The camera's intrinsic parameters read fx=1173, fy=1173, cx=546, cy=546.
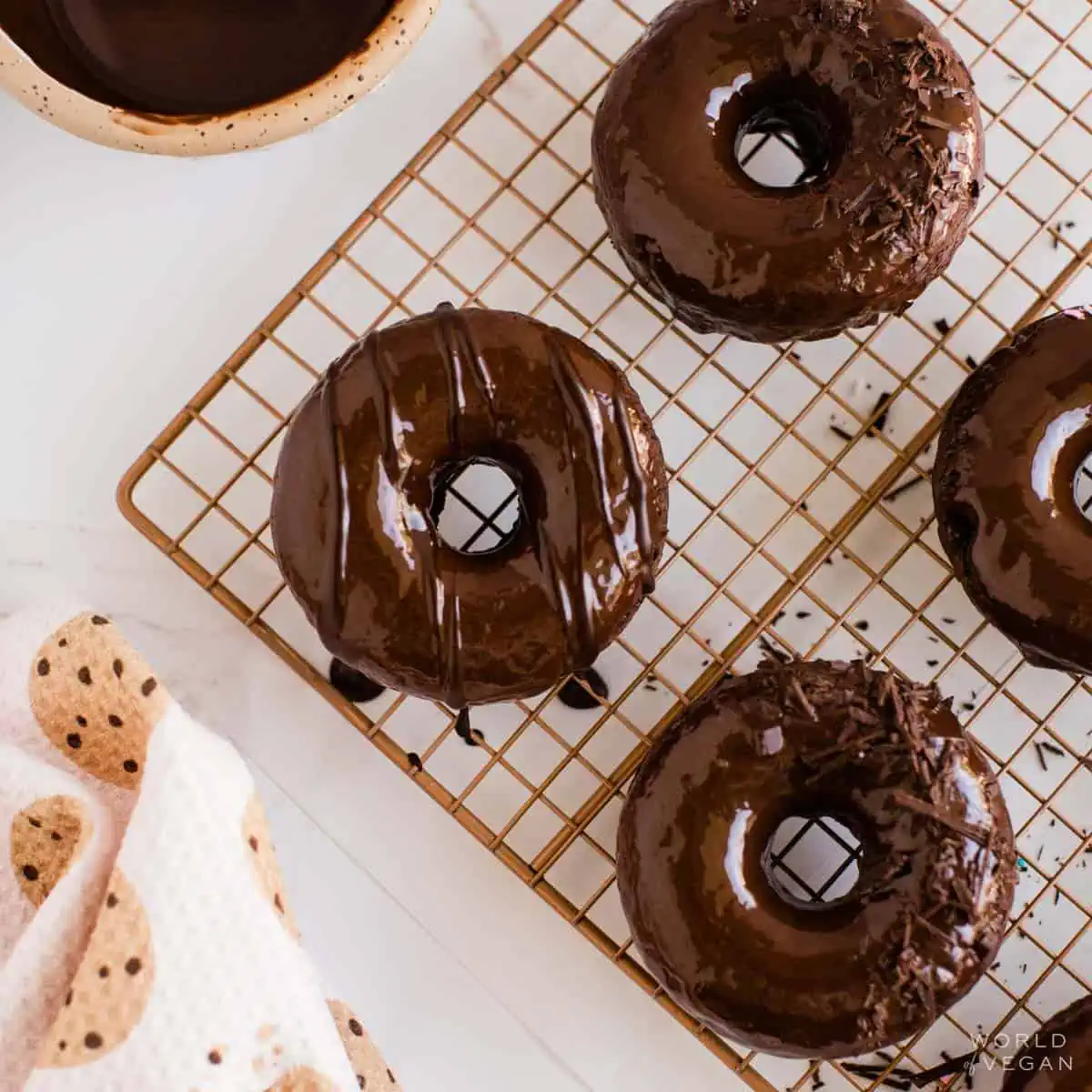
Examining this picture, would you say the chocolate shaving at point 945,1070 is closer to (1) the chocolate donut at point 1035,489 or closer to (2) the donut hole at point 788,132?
(1) the chocolate donut at point 1035,489

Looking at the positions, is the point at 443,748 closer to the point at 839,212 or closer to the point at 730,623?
the point at 730,623

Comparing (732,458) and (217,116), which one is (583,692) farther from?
(217,116)

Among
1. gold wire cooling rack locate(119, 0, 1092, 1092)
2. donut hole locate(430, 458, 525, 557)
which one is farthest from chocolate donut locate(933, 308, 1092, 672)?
donut hole locate(430, 458, 525, 557)

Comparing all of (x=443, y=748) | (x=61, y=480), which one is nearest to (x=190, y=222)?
(x=61, y=480)

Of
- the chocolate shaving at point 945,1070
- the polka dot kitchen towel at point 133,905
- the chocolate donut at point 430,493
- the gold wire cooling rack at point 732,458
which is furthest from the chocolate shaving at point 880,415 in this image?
the polka dot kitchen towel at point 133,905

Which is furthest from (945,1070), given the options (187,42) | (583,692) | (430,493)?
(187,42)

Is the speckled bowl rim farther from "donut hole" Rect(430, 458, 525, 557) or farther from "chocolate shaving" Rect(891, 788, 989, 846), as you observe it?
"chocolate shaving" Rect(891, 788, 989, 846)
